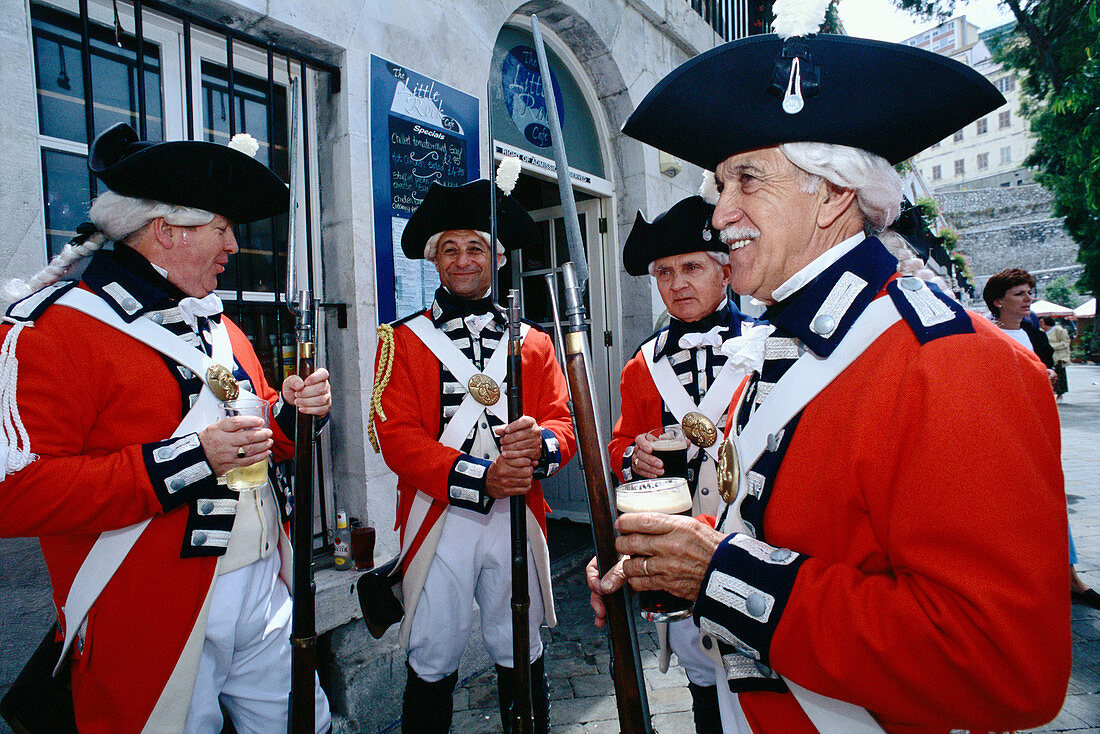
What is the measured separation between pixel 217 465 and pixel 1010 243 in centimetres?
6813

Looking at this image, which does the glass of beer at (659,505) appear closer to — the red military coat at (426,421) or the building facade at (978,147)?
the red military coat at (426,421)

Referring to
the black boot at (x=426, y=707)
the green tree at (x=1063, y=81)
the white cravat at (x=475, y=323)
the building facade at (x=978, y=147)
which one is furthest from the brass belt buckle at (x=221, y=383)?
the building facade at (x=978, y=147)

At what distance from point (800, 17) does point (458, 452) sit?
1943 millimetres

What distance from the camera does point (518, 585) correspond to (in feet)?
7.32

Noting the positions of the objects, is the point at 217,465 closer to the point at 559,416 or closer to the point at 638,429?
the point at 559,416

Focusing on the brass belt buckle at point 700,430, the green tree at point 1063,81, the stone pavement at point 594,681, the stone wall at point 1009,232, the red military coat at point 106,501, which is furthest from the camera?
the stone wall at point 1009,232

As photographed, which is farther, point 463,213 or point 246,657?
point 463,213

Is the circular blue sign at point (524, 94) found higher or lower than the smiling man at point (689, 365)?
higher

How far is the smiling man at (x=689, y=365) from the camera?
2.49m

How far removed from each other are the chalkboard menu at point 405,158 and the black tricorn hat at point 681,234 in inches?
59.4

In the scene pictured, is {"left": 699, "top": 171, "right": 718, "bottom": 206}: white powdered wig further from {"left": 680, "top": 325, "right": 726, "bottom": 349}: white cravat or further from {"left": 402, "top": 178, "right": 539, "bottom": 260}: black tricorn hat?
{"left": 402, "top": 178, "right": 539, "bottom": 260}: black tricorn hat

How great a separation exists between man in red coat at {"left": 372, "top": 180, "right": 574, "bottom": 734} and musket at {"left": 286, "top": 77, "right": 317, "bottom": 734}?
1.89ft

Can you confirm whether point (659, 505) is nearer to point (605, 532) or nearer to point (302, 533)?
point (605, 532)

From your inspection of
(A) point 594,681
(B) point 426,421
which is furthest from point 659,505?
(A) point 594,681
